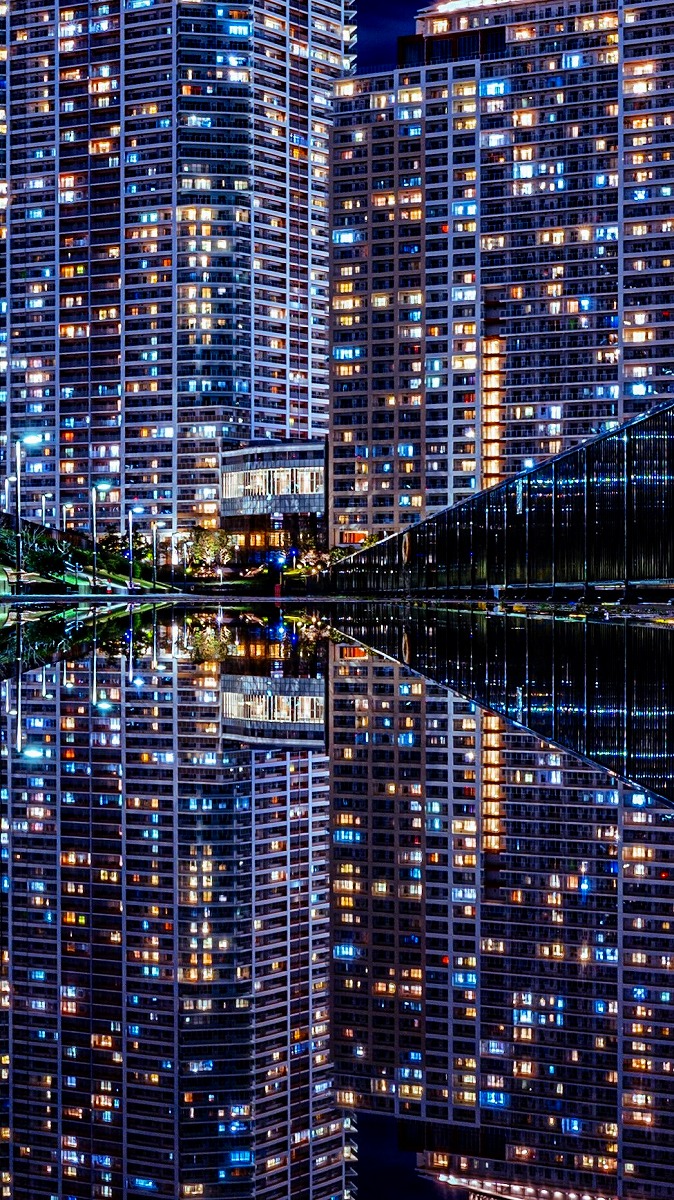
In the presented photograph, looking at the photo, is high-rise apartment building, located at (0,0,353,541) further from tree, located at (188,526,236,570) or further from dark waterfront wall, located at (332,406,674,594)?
dark waterfront wall, located at (332,406,674,594)

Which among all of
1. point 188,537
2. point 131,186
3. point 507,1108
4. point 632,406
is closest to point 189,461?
point 188,537

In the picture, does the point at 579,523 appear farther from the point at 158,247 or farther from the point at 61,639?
the point at 158,247

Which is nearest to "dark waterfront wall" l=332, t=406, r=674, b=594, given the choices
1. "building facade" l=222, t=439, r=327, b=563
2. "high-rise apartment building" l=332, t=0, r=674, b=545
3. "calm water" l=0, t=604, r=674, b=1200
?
"calm water" l=0, t=604, r=674, b=1200

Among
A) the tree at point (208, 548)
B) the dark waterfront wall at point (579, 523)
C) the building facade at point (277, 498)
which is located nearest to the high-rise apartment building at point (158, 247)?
the building facade at point (277, 498)

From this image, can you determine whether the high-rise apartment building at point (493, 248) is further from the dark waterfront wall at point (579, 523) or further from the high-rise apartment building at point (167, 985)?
the high-rise apartment building at point (167, 985)

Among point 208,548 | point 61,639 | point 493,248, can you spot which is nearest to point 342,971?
point 61,639

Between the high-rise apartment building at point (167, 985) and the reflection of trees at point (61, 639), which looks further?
the reflection of trees at point (61, 639)

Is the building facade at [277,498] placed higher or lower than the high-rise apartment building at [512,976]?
higher
